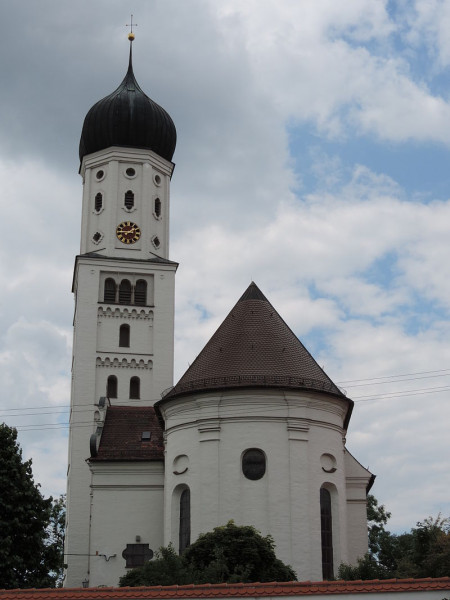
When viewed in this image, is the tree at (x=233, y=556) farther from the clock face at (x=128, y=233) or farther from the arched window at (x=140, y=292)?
the clock face at (x=128, y=233)

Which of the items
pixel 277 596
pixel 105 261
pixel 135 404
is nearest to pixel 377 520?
pixel 135 404

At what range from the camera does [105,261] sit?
55.0 metres

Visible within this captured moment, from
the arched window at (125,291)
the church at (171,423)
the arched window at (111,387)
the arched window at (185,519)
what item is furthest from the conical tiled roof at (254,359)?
the arched window at (125,291)

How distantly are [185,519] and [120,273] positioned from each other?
68.3ft

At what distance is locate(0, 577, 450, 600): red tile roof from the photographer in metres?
20.4

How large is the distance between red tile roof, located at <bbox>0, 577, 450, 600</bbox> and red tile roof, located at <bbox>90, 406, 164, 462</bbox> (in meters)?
22.2

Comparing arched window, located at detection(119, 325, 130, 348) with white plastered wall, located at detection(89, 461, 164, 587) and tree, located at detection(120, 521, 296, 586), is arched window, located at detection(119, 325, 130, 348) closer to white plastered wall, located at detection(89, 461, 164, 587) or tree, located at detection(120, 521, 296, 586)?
white plastered wall, located at detection(89, 461, 164, 587)

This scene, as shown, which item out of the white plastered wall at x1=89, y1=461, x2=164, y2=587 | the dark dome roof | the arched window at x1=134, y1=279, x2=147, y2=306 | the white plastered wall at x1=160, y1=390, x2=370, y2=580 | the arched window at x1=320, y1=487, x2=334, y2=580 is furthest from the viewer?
the dark dome roof

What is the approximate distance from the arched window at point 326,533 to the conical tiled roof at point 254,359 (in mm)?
4196

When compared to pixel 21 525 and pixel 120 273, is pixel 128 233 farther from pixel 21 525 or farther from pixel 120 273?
pixel 21 525

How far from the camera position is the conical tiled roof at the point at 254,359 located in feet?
123

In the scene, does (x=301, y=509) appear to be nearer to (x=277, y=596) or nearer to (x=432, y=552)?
(x=432, y=552)

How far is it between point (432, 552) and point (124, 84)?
3609 centimetres

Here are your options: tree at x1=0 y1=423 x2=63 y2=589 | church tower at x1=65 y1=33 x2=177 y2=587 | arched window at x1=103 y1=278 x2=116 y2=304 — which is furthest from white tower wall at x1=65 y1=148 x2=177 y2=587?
tree at x1=0 y1=423 x2=63 y2=589
